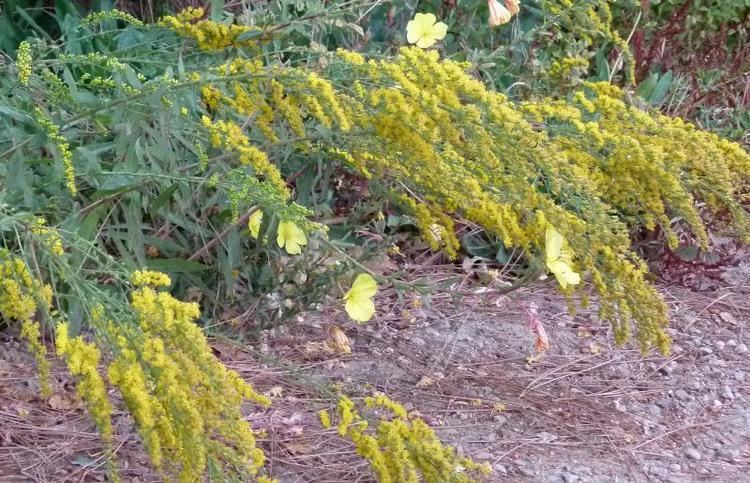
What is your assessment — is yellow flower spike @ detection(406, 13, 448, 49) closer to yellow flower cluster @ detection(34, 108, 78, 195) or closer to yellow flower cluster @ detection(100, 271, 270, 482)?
yellow flower cluster @ detection(34, 108, 78, 195)

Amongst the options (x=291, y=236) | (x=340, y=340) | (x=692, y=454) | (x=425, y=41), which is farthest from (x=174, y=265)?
(x=692, y=454)

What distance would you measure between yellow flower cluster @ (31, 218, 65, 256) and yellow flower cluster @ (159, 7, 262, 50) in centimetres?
68

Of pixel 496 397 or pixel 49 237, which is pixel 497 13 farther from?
pixel 49 237

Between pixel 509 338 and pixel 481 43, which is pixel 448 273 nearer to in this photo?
pixel 509 338

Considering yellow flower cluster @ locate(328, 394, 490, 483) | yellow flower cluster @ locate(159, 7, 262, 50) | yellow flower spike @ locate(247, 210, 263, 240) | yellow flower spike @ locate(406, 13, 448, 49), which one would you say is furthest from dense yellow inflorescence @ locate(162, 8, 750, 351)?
yellow flower spike @ locate(406, 13, 448, 49)

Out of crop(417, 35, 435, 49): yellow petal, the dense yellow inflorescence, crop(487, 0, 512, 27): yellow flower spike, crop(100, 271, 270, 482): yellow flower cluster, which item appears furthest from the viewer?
crop(487, 0, 512, 27): yellow flower spike

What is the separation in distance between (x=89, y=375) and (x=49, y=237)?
1.04ft

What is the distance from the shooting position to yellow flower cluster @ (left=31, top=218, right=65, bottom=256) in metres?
1.53

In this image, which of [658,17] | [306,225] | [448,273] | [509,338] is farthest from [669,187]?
[658,17]

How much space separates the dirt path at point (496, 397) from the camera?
229 cm

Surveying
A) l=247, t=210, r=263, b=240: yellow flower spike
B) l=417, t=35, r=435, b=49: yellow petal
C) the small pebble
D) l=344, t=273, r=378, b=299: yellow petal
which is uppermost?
l=417, t=35, r=435, b=49: yellow petal

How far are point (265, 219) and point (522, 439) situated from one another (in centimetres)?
83

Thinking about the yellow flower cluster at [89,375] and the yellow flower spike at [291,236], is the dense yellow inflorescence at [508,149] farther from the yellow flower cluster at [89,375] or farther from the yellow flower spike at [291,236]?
the yellow flower cluster at [89,375]

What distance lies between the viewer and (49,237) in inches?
62.1
